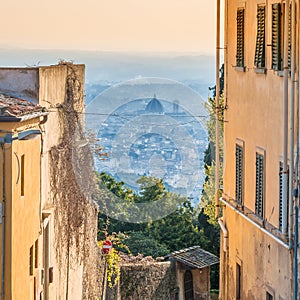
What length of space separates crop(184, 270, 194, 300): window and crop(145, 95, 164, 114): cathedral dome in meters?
5.01

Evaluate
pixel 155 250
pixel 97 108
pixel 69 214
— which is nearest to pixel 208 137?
pixel 155 250

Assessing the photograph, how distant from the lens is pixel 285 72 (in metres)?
19.5

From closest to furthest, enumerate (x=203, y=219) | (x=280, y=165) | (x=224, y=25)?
(x=280, y=165) → (x=224, y=25) → (x=203, y=219)

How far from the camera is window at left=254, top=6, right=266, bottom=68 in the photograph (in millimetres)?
21891

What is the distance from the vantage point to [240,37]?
24359mm

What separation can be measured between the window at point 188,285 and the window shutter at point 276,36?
42.6ft

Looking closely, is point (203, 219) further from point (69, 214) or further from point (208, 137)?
point (69, 214)

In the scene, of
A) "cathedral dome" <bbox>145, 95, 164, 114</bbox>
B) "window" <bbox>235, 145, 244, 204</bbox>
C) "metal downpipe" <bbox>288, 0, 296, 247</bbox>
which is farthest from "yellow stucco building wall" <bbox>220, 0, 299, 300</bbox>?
"cathedral dome" <bbox>145, 95, 164, 114</bbox>

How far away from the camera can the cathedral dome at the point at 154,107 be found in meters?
34.3

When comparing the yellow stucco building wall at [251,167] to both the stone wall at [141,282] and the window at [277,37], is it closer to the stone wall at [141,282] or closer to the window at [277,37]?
the window at [277,37]

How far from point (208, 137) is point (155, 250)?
15.5 feet

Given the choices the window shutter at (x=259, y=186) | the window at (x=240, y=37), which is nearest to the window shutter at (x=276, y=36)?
the window shutter at (x=259, y=186)

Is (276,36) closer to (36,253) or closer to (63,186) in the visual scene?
(36,253)

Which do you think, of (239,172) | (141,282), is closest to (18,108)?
(239,172)
